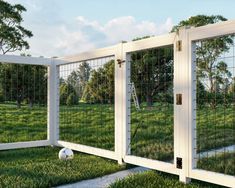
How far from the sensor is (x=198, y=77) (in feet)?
12.4

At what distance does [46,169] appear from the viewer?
4184 mm

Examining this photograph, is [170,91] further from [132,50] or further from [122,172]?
[122,172]

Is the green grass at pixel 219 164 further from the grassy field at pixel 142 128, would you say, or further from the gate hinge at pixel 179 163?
the gate hinge at pixel 179 163

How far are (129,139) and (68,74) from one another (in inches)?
77.8

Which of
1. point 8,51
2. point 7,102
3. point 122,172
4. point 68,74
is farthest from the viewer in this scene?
point 8,51

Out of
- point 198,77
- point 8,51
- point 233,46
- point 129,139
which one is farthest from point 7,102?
point 8,51

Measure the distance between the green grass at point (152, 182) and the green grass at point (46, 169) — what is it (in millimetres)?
501

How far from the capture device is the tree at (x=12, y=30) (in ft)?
54.4

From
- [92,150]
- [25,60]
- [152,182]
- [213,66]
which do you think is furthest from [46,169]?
[25,60]

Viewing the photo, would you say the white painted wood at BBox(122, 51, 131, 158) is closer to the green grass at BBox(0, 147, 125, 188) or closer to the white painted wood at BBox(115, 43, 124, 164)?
the white painted wood at BBox(115, 43, 124, 164)

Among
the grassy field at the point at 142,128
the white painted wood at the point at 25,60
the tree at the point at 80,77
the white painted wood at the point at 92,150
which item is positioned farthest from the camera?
the white painted wood at the point at 25,60

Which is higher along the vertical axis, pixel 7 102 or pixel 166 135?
pixel 7 102

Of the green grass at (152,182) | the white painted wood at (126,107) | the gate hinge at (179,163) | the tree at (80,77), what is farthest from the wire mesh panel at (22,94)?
the gate hinge at (179,163)

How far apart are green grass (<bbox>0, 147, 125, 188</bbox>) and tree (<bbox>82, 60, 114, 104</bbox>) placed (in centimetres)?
88
